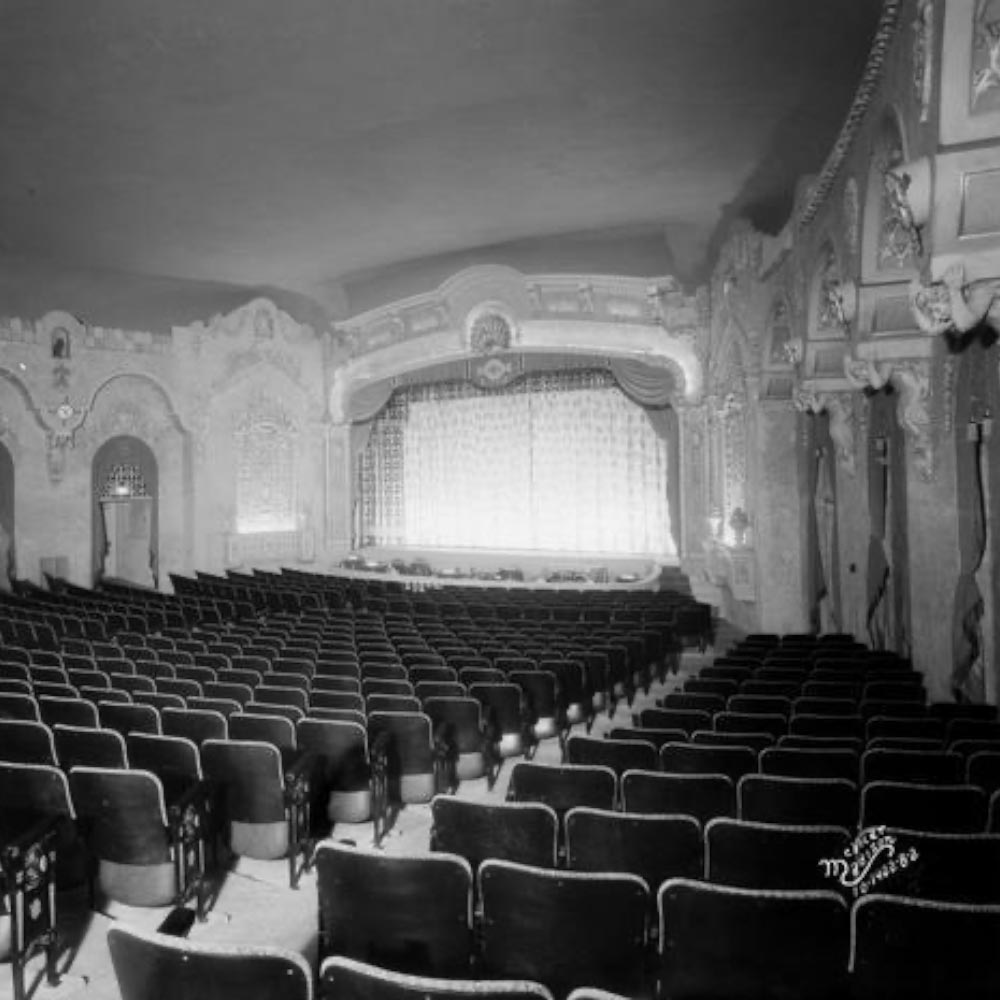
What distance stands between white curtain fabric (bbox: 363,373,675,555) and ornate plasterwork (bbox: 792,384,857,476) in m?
8.92

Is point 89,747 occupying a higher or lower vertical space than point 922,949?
higher

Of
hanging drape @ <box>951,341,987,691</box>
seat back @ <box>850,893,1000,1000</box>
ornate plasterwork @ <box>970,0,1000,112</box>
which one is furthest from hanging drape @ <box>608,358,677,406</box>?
seat back @ <box>850,893,1000,1000</box>

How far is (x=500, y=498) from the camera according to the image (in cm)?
2283

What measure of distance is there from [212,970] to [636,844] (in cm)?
184

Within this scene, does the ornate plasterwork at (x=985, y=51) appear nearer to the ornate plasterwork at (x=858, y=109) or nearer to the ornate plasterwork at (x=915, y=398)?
the ornate plasterwork at (x=858, y=109)

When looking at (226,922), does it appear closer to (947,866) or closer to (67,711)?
(67,711)

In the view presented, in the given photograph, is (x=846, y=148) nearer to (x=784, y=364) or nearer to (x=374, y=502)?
(x=784, y=364)

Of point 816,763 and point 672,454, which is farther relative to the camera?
point 672,454

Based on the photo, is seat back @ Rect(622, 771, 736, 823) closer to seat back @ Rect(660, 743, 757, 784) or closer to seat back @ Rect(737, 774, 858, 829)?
seat back @ Rect(737, 774, 858, 829)

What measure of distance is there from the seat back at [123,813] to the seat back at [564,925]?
1.89 meters

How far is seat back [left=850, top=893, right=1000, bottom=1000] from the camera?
2.60 meters

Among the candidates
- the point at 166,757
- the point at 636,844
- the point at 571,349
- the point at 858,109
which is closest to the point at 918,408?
the point at 858,109

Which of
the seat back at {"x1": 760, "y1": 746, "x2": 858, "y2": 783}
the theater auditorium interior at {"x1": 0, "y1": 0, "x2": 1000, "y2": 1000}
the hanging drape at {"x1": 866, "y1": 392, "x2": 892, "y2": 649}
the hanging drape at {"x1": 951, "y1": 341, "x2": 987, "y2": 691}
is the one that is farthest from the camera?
the hanging drape at {"x1": 866, "y1": 392, "x2": 892, "y2": 649}

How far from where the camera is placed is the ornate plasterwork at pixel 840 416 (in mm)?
11414
